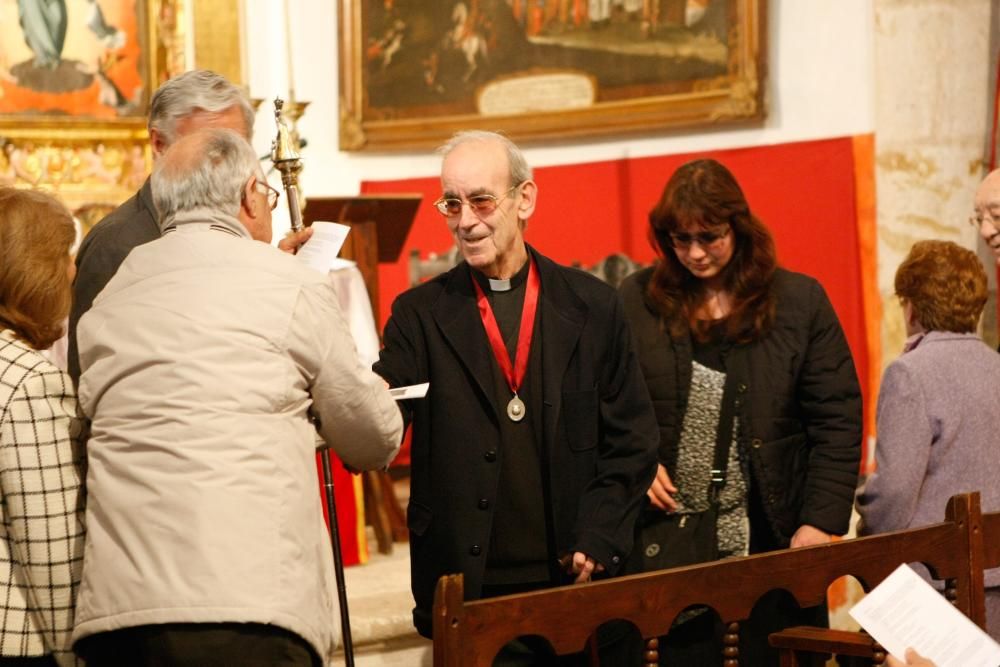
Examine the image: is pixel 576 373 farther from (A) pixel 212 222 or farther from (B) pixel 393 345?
(A) pixel 212 222

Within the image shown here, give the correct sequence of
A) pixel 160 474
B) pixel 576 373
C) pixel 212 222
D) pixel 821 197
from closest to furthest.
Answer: pixel 160 474
pixel 212 222
pixel 576 373
pixel 821 197

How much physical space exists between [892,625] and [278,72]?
15.7 feet

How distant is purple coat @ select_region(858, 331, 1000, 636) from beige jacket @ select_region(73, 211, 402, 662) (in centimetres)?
169

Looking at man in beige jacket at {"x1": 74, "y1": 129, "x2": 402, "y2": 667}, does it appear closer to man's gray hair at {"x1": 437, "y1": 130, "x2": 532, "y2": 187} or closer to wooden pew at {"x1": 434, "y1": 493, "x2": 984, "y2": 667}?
wooden pew at {"x1": 434, "y1": 493, "x2": 984, "y2": 667}

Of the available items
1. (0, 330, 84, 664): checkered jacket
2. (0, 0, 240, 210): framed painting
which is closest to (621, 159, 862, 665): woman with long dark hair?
(0, 330, 84, 664): checkered jacket

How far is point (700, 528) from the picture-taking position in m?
3.66

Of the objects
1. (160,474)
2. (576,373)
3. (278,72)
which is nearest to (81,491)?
(160,474)

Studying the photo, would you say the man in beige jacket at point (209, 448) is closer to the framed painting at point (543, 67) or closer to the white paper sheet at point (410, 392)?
the white paper sheet at point (410, 392)

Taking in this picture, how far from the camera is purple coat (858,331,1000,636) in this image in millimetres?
3537

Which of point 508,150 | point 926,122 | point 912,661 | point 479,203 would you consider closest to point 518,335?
point 479,203

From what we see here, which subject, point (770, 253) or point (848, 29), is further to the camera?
point (848, 29)

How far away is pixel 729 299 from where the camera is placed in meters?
3.78

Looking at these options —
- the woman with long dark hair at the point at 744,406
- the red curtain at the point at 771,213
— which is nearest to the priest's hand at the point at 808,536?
the woman with long dark hair at the point at 744,406

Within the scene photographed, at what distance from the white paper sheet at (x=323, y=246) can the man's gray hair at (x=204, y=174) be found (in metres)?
0.50
